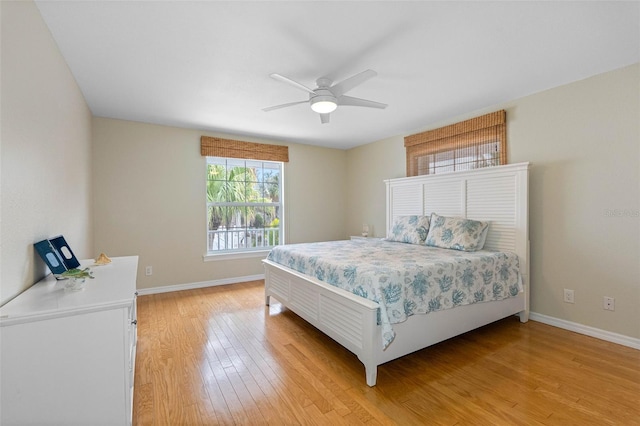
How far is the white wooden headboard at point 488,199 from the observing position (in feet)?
9.84

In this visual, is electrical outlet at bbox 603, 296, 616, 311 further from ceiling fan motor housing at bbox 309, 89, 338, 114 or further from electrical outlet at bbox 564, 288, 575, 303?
ceiling fan motor housing at bbox 309, 89, 338, 114

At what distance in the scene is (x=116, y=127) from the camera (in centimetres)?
379

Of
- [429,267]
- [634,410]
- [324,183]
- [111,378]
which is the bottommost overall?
[634,410]

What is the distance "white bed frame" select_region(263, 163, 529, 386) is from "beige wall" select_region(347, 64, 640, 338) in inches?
8.9

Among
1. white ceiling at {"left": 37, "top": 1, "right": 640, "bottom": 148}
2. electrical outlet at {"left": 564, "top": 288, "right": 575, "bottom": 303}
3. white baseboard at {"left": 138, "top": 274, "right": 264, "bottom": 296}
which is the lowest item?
white baseboard at {"left": 138, "top": 274, "right": 264, "bottom": 296}

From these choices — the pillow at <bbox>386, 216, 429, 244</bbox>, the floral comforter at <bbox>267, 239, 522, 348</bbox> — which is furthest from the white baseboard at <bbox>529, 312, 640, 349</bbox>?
the pillow at <bbox>386, 216, 429, 244</bbox>

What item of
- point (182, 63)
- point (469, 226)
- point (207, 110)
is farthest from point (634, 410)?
point (207, 110)

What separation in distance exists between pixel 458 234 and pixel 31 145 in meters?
3.49

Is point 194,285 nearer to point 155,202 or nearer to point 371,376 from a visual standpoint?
point 155,202

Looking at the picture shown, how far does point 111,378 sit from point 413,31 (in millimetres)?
2589

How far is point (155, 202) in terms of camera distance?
4051 mm

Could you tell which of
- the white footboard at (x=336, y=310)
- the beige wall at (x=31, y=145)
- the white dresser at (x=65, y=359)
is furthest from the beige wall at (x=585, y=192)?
the beige wall at (x=31, y=145)

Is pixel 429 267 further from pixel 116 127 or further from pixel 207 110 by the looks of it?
pixel 116 127

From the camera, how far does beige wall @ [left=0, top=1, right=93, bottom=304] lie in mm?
1339
